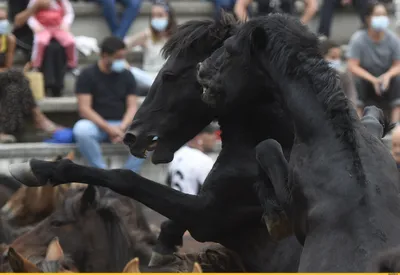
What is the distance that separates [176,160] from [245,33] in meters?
3.50

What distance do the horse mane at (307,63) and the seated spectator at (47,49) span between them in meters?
5.45

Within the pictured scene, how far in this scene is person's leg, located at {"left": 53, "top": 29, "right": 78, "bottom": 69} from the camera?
9.68 m

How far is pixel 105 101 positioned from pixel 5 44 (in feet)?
4.58

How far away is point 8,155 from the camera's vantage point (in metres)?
8.69

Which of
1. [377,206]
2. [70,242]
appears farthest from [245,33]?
[70,242]

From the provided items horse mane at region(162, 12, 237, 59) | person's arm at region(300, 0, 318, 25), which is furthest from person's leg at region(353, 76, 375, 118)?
horse mane at region(162, 12, 237, 59)

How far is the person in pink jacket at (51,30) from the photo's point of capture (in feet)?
31.5

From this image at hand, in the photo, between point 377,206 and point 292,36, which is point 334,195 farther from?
point 292,36

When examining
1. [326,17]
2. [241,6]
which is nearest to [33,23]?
[241,6]

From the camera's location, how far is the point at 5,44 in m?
9.40

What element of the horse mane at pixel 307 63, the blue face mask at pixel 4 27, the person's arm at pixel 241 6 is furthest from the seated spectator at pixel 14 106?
the horse mane at pixel 307 63

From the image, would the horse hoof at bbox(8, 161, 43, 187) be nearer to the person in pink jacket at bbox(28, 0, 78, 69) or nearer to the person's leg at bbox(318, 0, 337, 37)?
the person in pink jacket at bbox(28, 0, 78, 69)

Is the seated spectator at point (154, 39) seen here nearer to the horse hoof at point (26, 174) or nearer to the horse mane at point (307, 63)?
the horse hoof at point (26, 174)

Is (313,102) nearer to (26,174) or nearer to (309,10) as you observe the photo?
(26,174)
